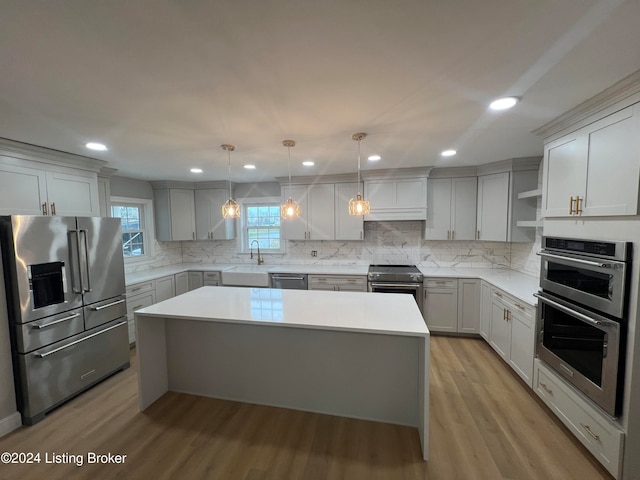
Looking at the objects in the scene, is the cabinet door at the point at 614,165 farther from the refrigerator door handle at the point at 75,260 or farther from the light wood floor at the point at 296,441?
the refrigerator door handle at the point at 75,260

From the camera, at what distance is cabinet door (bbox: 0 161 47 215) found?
2.36m

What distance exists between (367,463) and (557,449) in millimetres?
1328

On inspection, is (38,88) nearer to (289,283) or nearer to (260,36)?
(260,36)

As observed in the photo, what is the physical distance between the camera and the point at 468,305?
11.7 feet

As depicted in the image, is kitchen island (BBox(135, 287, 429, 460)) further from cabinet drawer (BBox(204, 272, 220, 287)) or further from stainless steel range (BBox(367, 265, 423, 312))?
cabinet drawer (BBox(204, 272, 220, 287))

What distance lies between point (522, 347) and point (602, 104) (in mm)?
2049

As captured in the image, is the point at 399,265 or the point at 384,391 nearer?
the point at 384,391

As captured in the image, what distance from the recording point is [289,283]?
13.5 ft

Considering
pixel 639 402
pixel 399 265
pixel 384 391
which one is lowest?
pixel 384 391

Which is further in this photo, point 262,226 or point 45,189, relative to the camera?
point 262,226

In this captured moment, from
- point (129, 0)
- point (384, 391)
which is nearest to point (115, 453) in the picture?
point (384, 391)

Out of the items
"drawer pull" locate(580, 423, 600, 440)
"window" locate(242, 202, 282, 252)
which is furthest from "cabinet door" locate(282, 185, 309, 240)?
"drawer pull" locate(580, 423, 600, 440)

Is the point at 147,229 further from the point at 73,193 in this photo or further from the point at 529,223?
the point at 529,223

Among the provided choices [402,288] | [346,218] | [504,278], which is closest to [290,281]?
[346,218]
